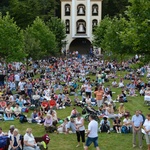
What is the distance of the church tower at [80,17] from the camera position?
69.9 metres

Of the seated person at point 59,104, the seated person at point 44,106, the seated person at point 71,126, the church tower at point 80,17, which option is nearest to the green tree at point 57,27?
the church tower at point 80,17

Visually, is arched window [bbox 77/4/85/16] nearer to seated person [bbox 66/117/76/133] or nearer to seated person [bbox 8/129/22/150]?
seated person [bbox 66/117/76/133]

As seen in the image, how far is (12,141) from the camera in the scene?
41.9 feet

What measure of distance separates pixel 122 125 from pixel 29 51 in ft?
82.0

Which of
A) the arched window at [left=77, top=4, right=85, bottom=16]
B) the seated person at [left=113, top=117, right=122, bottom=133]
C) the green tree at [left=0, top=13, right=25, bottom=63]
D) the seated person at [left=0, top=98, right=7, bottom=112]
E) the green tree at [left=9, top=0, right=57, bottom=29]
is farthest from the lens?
the arched window at [left=77, top=4, right=85, bottom=16]

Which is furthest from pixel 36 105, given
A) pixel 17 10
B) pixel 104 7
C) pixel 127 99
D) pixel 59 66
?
pixel 104 7

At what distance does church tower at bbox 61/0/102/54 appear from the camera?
69.9 metres

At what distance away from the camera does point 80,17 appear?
230ft

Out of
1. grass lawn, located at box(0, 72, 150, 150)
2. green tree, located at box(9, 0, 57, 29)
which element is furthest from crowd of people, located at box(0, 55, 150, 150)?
green tree, located at box(9, 0, 57, 29)

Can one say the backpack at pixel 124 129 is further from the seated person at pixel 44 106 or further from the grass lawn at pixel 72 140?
the seated person at pixel 44 106

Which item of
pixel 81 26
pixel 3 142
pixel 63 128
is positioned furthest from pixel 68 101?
pixel 81 26

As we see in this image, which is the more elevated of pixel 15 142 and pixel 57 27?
pixel 57 27

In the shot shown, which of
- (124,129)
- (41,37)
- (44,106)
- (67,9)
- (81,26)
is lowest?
(124,129)

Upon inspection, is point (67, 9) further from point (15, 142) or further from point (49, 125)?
point (15, 142)
